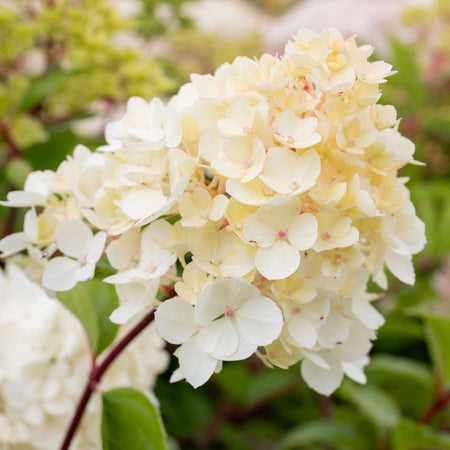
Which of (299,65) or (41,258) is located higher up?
(299,65)

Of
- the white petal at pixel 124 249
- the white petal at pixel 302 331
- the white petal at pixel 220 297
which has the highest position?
the white petal at pixel 220 297

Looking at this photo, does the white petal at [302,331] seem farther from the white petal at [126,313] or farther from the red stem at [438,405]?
the red stem at [438,405]

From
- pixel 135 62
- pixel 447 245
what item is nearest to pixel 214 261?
pixel 135 62

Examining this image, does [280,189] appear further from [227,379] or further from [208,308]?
[227,379]

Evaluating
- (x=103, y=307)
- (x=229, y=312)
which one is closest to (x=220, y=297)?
(x=229, y=312)

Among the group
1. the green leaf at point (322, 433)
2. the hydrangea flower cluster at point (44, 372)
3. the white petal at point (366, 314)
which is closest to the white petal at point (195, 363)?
the white petal at point (366, 314)

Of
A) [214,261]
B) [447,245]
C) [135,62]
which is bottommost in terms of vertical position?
[447,245]
